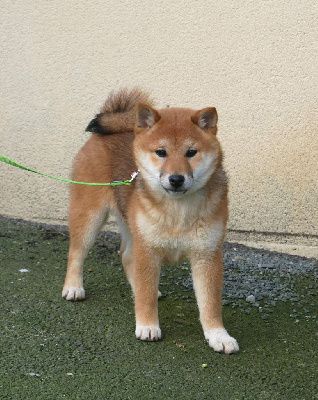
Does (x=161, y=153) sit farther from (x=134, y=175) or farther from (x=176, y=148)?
(x=134, y=175)

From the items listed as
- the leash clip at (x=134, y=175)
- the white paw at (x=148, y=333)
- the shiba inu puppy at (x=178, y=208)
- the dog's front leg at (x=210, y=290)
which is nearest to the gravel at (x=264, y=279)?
the dog's front leg at (x=210, y=290)

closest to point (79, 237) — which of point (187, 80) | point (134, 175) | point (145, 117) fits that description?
point (134, 175)

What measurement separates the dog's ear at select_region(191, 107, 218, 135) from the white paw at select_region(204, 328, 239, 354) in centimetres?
112

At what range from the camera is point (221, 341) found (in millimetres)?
3531

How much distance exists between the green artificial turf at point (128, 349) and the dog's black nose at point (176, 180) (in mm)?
934

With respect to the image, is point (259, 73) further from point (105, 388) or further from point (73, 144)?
point (105, 388)

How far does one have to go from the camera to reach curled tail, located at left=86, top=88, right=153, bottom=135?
4336 millimetres

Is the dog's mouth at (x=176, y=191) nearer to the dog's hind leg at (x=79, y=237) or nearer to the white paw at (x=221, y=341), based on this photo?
the white paw at (x=221, y=341)

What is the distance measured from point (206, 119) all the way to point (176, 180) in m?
0.45

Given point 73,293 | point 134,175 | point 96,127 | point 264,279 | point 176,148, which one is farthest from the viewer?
point 264,279

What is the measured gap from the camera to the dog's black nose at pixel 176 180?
3.31m

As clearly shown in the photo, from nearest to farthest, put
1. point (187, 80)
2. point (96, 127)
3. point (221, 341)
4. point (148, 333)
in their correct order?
point (221, 341) → point (148, 333) → point (96, 127) → point (187, 80)

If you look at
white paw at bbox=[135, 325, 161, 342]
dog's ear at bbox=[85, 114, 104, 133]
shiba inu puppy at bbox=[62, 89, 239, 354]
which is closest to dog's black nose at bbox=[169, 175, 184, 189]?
shiba inu puppy at bbox=[62, 89, 239, 354]

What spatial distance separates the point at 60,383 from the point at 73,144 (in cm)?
325
